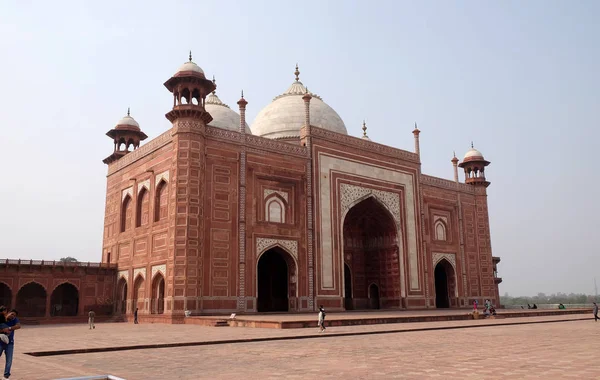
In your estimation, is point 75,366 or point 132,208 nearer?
point 75,366

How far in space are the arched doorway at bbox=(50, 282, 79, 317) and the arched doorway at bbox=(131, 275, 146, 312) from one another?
277 centimetres

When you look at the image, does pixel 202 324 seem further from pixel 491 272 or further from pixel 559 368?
pixel 491 272

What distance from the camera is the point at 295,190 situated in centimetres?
2056

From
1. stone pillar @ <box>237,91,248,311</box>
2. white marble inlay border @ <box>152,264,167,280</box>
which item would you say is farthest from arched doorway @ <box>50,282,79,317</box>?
stone pillar @ <box>237,91,248,311</box>

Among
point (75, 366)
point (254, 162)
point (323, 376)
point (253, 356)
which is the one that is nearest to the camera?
point (323, 376)

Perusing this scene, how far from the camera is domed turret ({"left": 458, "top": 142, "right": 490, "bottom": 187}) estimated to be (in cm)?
2870

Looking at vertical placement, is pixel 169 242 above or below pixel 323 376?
above

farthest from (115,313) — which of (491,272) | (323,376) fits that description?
(491,272)

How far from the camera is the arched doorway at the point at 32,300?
19.0m

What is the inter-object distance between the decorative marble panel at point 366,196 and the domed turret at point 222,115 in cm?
626

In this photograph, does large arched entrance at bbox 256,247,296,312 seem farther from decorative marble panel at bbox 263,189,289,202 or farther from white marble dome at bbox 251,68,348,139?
white marble dome at bbox 251,68,348,139

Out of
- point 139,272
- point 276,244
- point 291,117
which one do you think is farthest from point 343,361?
Answer: point 291,117

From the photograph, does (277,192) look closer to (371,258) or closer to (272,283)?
(272,283)

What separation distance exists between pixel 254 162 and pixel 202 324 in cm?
666
